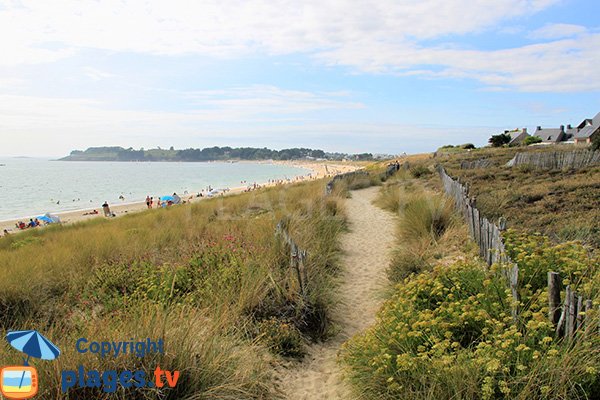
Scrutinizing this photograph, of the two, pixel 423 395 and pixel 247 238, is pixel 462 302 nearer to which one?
pixel 423 395

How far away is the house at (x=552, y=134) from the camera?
56.4 m

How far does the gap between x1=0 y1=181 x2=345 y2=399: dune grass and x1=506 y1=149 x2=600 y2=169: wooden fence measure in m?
14.8

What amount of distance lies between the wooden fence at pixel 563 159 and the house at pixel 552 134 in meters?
44.0

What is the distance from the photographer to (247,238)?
7551mm

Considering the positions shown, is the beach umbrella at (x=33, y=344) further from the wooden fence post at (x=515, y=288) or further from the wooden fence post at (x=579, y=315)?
the wooden fence post at (x=579, y=315)

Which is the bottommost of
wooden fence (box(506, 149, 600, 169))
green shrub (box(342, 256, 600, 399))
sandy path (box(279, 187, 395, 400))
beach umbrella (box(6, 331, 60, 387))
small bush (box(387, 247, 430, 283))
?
sandy path (box(279, 187, 395, 400))

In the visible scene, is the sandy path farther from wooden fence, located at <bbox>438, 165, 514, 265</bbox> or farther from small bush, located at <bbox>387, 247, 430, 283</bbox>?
wooden fence, located at <bbox>438, 165, 514, 265</bbox>

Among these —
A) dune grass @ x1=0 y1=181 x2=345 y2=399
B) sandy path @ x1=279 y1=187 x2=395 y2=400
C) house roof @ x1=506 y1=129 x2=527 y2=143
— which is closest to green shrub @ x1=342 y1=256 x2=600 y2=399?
sandy path @ x1=279 y1=187 x2=395 y2=400

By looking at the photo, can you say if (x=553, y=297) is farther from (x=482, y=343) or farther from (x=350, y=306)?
(x=350, y=306)

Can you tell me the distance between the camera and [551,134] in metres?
58.7

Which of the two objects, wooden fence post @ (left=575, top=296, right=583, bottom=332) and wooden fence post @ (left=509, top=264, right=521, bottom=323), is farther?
wooden fence post @ (left=509, top=264, right=521, bottom=323)

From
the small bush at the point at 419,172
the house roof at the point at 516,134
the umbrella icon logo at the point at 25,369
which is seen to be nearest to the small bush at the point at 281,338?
the umbrella icon logo at the point at 25,369

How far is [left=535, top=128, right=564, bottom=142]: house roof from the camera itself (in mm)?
56769

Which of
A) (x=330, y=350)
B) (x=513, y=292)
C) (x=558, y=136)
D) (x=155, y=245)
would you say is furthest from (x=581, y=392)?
(x=558, y=136)
